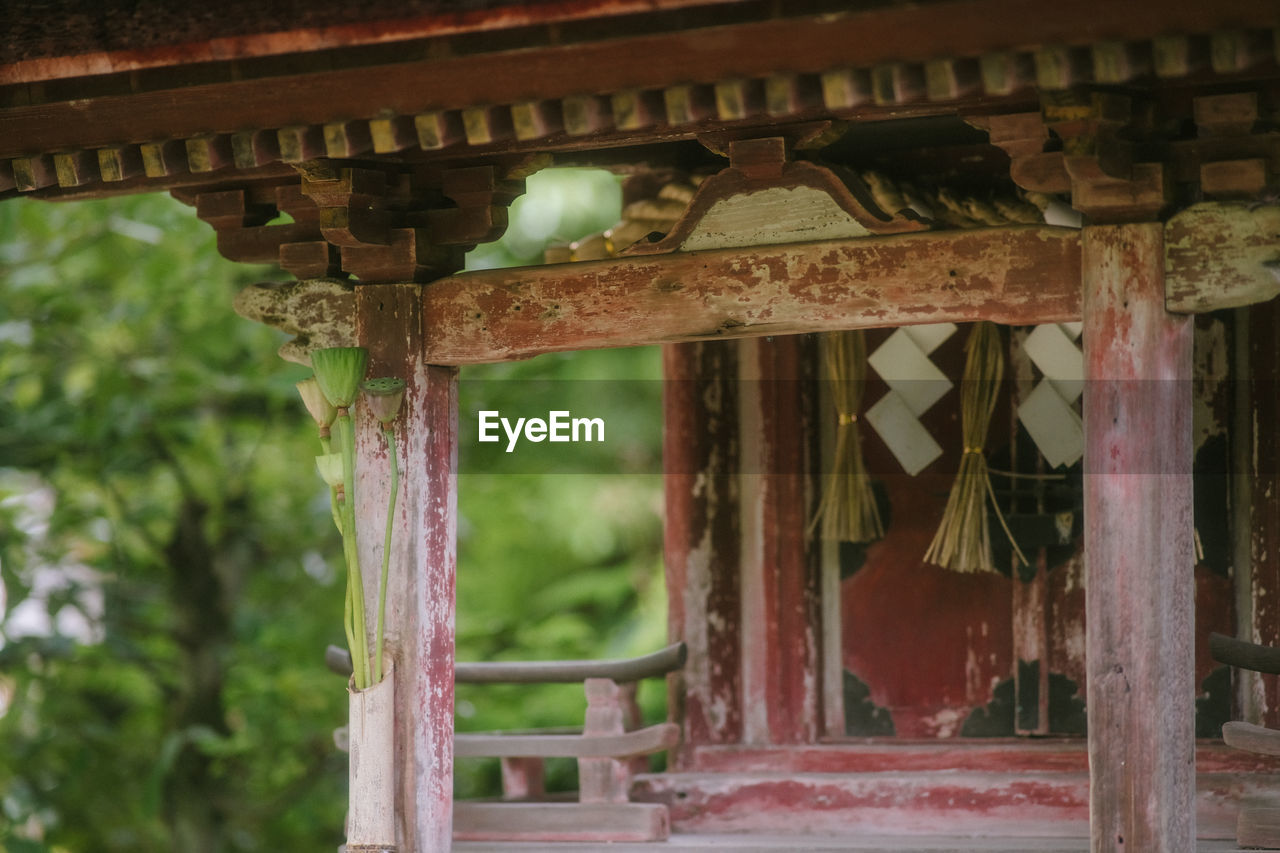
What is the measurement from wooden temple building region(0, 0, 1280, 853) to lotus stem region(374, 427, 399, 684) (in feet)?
0.18

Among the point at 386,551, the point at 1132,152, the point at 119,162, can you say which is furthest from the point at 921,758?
the point at 119,162

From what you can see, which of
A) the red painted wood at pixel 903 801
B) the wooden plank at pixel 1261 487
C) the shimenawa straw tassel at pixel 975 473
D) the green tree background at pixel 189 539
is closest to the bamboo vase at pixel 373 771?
the red painted wood at pixel 903 801

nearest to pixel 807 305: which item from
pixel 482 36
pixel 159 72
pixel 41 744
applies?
pixel 482 36

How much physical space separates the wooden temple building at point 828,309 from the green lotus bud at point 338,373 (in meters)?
0.16

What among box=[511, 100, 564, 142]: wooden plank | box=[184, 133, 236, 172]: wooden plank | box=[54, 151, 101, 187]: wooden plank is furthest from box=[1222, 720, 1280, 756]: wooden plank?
box=[54, 151, 101, 187]: wooden plank

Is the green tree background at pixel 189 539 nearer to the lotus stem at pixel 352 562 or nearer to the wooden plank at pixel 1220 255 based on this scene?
the lotus stem at pixel 352 562

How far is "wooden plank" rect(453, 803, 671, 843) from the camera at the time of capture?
5.50 m

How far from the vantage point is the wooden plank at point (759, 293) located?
4090 mm

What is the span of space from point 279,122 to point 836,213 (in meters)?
1.52

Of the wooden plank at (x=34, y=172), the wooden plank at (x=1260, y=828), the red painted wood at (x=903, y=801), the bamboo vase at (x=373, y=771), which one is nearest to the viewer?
the wooden plank at (x=34, y=172)

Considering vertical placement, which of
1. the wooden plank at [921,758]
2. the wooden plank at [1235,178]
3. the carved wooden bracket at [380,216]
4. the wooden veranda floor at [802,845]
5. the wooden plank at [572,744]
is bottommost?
the wooden veranda floor at [802,845]

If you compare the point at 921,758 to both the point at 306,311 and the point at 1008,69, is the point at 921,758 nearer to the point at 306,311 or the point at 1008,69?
the point at 306,311

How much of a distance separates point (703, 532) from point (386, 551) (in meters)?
1.74

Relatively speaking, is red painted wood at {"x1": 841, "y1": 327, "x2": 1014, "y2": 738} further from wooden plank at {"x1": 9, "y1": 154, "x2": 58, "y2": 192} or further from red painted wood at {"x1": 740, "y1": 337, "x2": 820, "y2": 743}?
wooden plank at {"x1": 9, "y1": 154, "x2": 58, "y2": 192}
